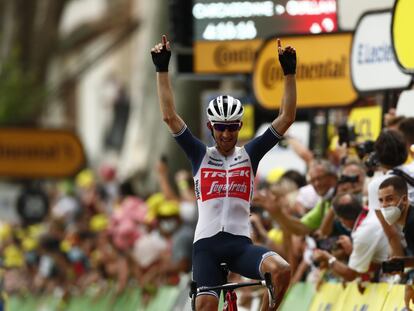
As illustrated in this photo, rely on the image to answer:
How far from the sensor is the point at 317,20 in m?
22.8

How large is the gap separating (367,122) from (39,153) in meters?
15.3

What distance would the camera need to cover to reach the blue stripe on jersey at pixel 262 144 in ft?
50.2

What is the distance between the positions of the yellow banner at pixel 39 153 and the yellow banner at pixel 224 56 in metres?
8.01

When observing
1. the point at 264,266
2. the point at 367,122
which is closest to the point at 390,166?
the point at 264,266

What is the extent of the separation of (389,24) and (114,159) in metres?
46.8

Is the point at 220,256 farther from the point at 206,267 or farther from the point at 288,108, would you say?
the point at 288,108

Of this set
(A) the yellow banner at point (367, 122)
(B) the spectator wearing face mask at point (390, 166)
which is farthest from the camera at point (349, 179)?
(B) the spectator wearing face mask at point (390, 166)

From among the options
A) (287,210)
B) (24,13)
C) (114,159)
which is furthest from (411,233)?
(114,159)

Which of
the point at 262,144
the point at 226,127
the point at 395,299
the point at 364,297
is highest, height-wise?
the point at 226,127

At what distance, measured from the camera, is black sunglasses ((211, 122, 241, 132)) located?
50.0 feet

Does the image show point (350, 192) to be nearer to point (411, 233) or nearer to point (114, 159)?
point (411, 233)

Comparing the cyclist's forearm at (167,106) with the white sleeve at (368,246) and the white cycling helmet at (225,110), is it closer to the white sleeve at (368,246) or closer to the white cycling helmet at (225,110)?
the white cycling helmet at (225,110)

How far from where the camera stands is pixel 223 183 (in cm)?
1535

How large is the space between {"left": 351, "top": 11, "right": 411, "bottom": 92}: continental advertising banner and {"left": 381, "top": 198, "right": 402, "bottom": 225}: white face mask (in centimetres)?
286
